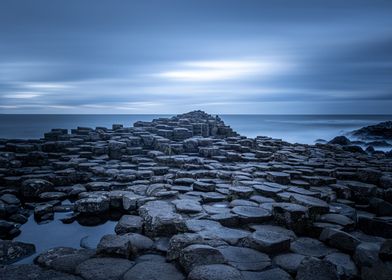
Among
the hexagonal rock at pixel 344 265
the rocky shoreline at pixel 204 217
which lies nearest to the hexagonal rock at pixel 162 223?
the rocky shoreline at pixel 204 217

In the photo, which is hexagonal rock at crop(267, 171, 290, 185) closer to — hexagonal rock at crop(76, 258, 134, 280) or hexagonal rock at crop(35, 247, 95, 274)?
hexagonal rock at crop(76, 258, 134, 280)

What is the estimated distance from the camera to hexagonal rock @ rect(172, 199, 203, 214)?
4.21 m

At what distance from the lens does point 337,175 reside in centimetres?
656

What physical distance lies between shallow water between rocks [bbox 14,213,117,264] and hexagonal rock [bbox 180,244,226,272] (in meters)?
1.45

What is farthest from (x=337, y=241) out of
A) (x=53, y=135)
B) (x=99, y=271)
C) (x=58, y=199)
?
(x=53, y=135)

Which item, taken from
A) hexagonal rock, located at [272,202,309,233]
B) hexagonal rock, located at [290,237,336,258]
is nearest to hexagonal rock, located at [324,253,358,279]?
hexagonal rock, located at [290,237,336,258]

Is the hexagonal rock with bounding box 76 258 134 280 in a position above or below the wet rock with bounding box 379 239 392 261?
below

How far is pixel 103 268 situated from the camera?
2801 millimetres

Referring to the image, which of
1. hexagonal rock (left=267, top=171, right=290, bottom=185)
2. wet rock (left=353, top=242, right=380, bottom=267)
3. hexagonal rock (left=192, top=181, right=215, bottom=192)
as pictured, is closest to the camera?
wet rock (left=353, top=242, right=380, bottom=267)

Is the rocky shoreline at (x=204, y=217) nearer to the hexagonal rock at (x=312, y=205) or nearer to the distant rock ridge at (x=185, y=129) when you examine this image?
the hexagonal rock at (x=312, y=205)

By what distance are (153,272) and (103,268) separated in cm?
49

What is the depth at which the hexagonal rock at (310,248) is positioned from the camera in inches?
126

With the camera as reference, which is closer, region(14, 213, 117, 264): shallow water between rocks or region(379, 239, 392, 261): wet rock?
region(379, 239, 392, 261): wet rock

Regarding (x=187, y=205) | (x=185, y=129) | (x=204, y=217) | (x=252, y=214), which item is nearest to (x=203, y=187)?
(x=187, y=205)
